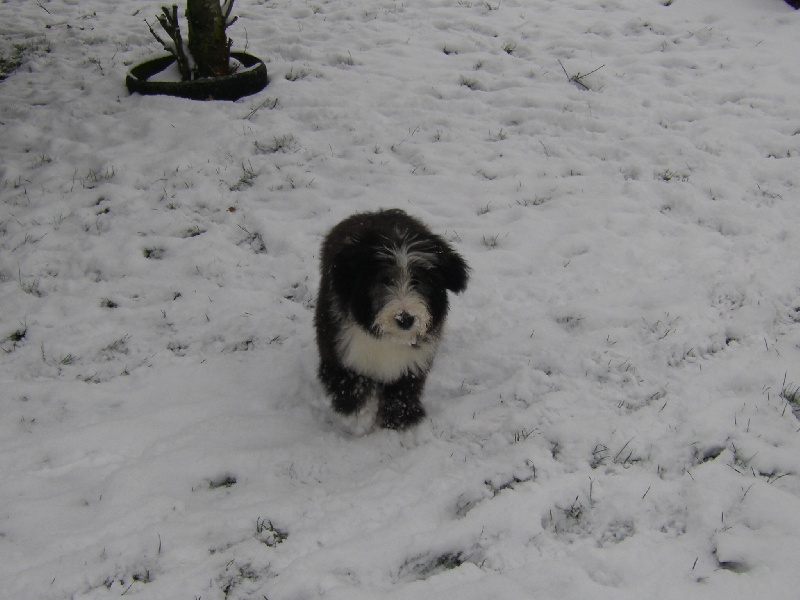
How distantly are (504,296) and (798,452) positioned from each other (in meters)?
→ 1.90

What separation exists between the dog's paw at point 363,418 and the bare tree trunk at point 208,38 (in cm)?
455

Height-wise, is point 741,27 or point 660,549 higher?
point 741,27

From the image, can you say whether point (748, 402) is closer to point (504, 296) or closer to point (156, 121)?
point (504, 296)

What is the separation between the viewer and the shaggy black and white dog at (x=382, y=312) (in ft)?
9.37

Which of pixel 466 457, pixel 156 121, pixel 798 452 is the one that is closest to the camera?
pixel 798 452

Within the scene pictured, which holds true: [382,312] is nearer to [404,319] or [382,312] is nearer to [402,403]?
[404,319]

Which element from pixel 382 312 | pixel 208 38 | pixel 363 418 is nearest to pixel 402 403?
pixel 363 418

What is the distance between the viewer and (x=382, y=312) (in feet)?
9.17

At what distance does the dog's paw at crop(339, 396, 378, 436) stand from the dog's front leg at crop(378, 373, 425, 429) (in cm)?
5

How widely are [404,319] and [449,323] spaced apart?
4.51ft

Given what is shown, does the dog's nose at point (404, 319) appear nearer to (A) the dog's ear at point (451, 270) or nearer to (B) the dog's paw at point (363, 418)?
(A) the dog's ear at point (451, 270)

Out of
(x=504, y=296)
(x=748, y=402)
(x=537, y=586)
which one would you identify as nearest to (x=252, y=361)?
(x=504, y=296)

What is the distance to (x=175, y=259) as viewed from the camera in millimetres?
4559

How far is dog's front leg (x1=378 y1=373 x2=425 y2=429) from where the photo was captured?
11.0ft
